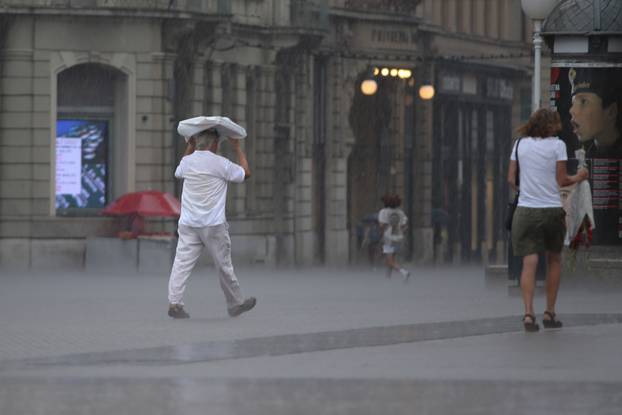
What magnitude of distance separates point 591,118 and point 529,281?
25.2ft

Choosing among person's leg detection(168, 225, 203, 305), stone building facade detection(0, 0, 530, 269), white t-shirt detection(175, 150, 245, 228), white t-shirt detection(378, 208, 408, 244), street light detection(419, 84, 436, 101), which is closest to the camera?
person's leg detection(168, 225, 203, 305)

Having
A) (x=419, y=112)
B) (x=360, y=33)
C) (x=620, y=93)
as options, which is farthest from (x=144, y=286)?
(x=419, y=112)

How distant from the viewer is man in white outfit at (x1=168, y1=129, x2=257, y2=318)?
1888cm

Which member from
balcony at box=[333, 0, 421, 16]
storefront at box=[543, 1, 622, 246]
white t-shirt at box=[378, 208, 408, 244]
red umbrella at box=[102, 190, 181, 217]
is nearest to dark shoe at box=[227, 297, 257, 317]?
storefront at box=[543, 1, 622, 246]

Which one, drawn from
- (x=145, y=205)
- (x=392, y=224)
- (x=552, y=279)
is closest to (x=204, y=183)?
(x=552, y=279)

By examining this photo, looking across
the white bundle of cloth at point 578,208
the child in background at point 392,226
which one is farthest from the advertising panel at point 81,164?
the white bundle of cloth at point 578,208

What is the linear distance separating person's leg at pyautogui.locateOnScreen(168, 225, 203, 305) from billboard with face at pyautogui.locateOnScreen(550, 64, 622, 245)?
6197 millimetres

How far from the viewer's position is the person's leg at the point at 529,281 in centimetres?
1639

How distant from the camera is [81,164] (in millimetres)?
42656

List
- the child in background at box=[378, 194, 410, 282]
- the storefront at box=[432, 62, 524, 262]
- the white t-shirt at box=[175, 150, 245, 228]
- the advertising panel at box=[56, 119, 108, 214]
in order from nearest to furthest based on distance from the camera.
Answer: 1. the white t-shirt at box=[175, 150, 245, 228]
2. the child in background at box=[378, 194, 410, 282]
3. the advertising panel at box=[56, 119, 108, 214]
4. the storefront at box=[432, 62, 524, 262]

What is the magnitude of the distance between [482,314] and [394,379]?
253 inches

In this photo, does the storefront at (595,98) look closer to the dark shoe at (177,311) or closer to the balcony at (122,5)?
the dark shoe at (177,311)

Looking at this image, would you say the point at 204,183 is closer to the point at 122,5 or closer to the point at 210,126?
the point at 210,126

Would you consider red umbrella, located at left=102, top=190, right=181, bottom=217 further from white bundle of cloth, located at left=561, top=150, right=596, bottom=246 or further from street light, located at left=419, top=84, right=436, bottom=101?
white bundle of cloth, located at left=561, top=150, right=596, bottom=246
